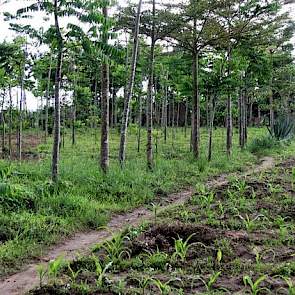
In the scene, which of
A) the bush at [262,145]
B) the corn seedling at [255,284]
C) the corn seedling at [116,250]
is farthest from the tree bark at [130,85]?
the bush at [262,145]

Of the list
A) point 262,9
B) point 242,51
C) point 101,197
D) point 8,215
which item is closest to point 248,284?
Result: point 8,215

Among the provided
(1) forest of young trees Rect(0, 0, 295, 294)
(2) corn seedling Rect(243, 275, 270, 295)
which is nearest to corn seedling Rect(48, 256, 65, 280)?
(1) forest of young trees Rect(0, 0, 295, 294)

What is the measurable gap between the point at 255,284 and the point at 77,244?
2.96m

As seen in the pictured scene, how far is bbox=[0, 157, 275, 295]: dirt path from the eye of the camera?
471 centimetres

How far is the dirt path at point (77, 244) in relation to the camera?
471 cm

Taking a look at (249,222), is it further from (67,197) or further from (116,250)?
(67,197)

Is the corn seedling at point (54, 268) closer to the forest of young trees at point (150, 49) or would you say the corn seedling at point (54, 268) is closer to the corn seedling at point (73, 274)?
the corn seedling at point (73, 274)

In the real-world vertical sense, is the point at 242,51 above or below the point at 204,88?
above

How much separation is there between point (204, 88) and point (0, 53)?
21.3 ft

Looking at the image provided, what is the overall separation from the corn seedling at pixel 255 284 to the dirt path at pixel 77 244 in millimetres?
2240

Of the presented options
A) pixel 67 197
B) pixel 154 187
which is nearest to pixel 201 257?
pixel 67 197

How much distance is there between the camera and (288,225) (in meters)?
6.50

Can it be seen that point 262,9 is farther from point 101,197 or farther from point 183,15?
point 101,197

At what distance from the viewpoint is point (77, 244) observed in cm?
622
